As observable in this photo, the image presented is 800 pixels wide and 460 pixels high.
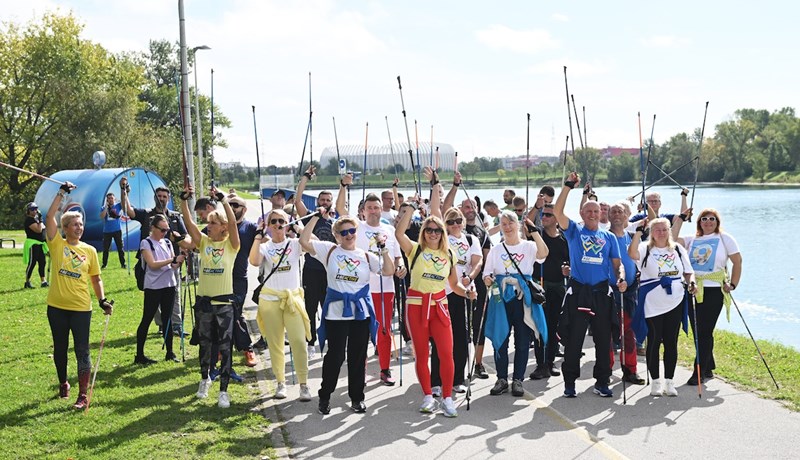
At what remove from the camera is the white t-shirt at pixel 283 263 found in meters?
7.97

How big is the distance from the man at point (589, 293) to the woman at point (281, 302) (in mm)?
2601

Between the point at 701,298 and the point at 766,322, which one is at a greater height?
the point at 701,298

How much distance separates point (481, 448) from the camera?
6562 mm

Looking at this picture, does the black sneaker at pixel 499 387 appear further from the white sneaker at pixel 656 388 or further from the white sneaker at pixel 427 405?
the white sneaker at pixel 656 388

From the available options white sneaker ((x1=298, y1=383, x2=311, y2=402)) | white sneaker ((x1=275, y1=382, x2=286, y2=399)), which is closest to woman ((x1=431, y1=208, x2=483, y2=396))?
white sneaker ((x1=298, y1=383, x2=311, y2=402))

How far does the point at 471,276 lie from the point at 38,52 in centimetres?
4569

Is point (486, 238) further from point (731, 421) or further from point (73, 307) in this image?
point (73, 307)

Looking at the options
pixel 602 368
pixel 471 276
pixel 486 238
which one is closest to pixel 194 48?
pixel 486 238

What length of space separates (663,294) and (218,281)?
4.40m

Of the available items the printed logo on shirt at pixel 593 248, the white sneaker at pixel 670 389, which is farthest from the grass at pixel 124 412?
the white sneaker at pixel 670 389

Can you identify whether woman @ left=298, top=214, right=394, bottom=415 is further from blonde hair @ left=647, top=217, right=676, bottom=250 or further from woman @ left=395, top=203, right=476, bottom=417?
blonde hair @ left=647, top=217, right=676, bottom=250

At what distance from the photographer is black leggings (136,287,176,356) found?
31.2 ft

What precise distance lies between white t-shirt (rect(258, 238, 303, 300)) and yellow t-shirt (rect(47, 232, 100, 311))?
5.52 feet

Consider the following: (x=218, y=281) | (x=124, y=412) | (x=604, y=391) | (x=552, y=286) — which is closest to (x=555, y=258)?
(x=552, y=286)
